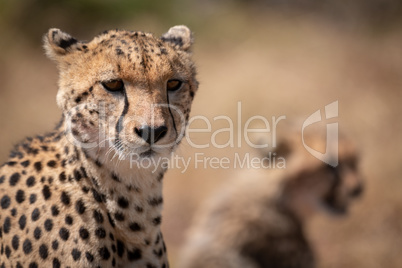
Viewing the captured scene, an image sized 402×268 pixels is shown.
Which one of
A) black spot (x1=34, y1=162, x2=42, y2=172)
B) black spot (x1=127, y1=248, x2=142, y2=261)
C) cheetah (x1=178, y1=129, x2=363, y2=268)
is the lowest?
cheetah (x1=178, y1=129, x2=363, y2=268)

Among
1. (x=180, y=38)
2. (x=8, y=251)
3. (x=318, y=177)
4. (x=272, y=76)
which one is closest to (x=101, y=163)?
(x=8, y=251)

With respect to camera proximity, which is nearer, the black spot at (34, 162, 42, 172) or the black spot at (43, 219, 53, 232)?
the black spot at (43, 219, 53, 232)

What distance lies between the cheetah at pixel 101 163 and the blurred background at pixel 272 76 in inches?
92.8

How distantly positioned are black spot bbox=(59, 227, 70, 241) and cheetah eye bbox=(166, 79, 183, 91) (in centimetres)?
54

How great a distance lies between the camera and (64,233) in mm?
1913

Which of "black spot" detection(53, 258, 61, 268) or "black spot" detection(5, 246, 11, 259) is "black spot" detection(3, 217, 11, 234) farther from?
"black spot" detection(53, 258, 61, 268)

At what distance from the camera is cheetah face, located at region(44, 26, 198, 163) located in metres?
1.86

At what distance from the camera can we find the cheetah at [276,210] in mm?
3809

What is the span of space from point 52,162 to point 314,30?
562 cm

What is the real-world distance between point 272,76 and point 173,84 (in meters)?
4.45

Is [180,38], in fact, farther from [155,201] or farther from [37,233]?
[37,233]

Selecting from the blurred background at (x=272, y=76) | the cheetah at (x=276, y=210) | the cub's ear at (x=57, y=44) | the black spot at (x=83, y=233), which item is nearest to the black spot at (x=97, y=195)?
the black spot at (x=83, y=233)

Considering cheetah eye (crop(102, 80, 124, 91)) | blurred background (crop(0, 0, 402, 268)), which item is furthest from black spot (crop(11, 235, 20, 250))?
blurred background (crop(0, 0, 402, 268))

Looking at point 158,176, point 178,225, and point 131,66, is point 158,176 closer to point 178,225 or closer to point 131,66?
point 131,66
